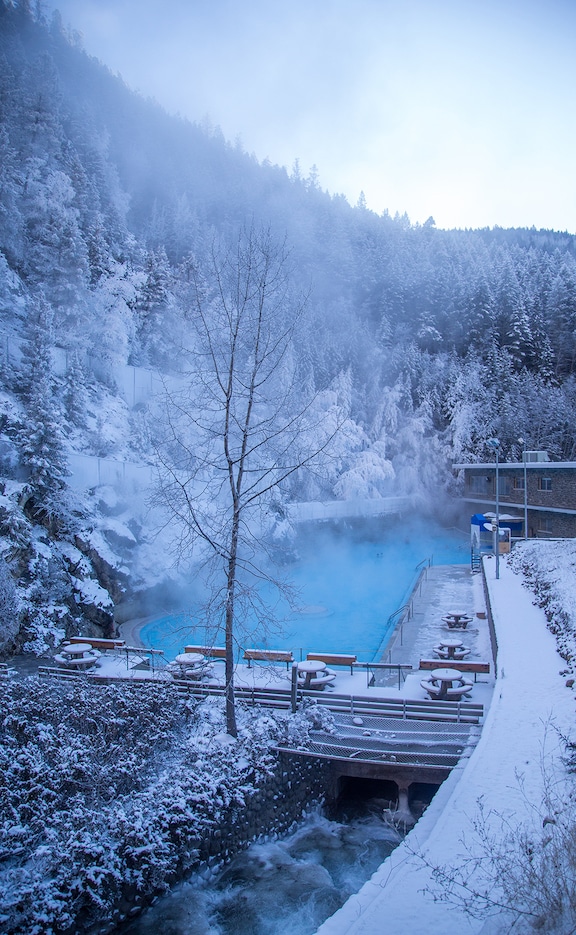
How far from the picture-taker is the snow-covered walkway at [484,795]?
4.41 metres

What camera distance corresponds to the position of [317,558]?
3238 centimetres

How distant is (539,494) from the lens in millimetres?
32312

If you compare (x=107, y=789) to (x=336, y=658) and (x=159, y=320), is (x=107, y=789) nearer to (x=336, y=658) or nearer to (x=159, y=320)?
(x=336, y=658)

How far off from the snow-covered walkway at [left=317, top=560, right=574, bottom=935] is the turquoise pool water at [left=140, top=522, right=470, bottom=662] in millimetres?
3249

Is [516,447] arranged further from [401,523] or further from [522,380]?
[401,523]

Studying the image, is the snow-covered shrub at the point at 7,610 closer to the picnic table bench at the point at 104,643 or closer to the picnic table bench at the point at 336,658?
the picnic table bench at the point at 104,643

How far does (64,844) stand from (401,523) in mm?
36946

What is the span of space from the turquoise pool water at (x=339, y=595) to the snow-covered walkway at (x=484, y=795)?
3249 mm

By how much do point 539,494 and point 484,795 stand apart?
2917 centimetres

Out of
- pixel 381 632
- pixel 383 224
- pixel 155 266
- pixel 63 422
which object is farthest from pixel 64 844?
pixel 383 224

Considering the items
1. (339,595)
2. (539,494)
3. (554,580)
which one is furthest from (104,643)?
(539,494)

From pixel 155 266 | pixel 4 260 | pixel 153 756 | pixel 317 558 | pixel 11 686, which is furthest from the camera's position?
pixel 155 266

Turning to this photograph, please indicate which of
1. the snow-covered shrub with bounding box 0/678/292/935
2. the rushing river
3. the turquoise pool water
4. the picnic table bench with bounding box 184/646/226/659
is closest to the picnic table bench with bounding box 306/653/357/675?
the turquoise pool water

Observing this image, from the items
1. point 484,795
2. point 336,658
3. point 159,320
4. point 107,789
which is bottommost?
point 336,658
